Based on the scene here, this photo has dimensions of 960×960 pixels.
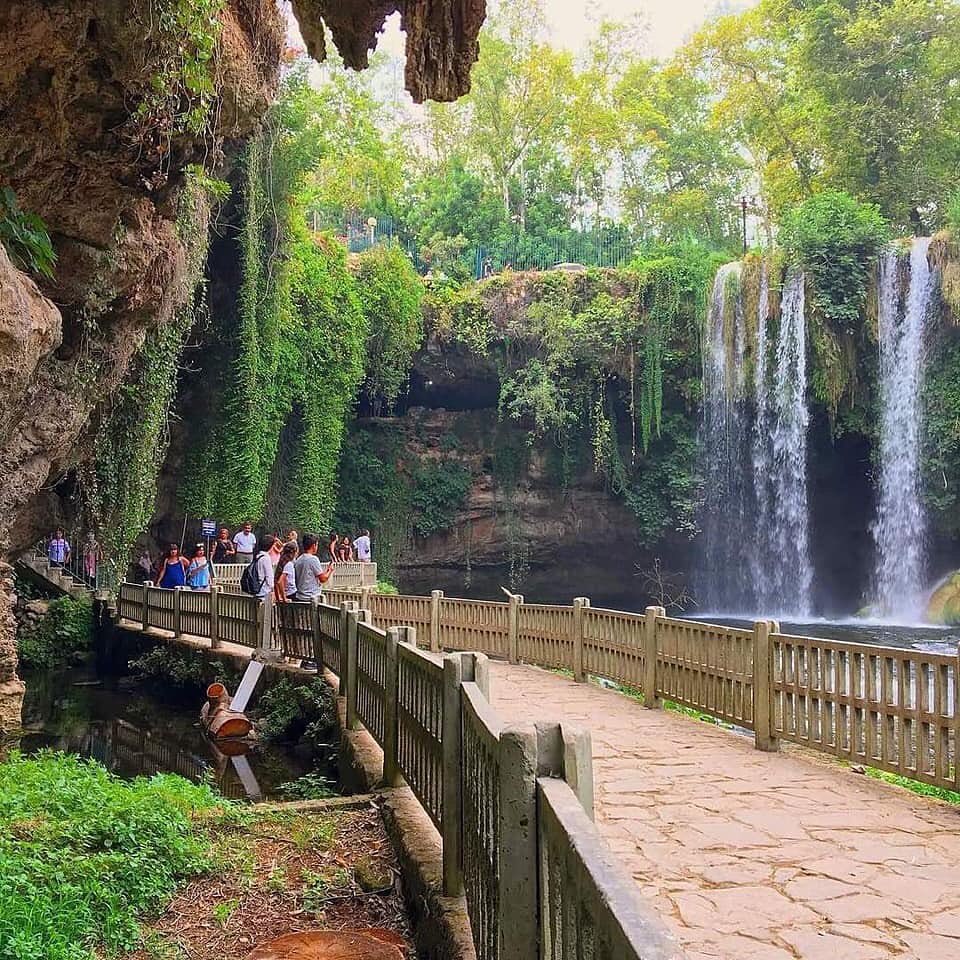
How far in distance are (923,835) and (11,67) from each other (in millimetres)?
7617

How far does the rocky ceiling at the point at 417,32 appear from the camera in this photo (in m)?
7.28

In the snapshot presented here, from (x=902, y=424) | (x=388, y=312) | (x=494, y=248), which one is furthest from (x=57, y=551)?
(x=494, y=248)

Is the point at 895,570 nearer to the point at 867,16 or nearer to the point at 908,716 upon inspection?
the point at 867,16

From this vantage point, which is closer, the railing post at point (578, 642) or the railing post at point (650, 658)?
the railing post at point (650, 658)

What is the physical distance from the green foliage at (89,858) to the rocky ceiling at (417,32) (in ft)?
19.3

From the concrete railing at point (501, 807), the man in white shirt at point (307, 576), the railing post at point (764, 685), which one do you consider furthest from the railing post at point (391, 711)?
the man in white shirt at point (307, 576)

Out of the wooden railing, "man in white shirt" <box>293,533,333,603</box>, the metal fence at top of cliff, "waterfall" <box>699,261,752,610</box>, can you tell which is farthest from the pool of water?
the metal fence at top of cliff

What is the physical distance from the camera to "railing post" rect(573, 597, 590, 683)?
1026cm

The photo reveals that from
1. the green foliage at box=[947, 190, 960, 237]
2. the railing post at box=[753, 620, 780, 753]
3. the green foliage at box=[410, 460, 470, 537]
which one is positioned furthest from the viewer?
the green foliage at box=[410, 460, 470, 537]

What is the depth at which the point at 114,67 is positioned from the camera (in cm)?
656

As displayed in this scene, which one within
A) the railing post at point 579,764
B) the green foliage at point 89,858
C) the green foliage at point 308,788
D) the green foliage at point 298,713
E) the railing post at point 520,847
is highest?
the railing post at point 579,764

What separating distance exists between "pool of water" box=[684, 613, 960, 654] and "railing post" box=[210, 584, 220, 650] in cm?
1034

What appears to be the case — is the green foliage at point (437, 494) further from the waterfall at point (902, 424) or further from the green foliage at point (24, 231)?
the green foliage at point (24, 231)

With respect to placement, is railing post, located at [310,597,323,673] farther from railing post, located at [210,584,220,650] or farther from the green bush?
the green bush
